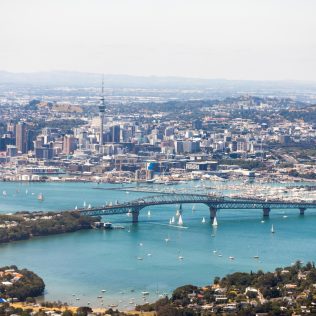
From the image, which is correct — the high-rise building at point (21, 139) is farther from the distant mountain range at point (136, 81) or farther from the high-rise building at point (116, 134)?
the distant mountain range at point (136, 81)

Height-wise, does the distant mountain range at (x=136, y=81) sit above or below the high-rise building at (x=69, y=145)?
below

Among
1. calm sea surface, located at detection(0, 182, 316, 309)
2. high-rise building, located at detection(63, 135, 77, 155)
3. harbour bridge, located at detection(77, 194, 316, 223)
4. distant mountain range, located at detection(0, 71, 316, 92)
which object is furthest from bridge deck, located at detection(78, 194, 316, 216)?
distant mountain range, located at detection(0, 71, 316, 92)

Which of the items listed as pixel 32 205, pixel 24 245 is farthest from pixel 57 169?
pixel 24 245

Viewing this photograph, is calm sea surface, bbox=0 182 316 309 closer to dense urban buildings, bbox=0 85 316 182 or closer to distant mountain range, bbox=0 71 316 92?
dense urban buildings, bbox=0 85 316 182

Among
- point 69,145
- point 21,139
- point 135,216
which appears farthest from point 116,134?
point 135,216

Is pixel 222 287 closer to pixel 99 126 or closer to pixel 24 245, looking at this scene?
pixel 24 245

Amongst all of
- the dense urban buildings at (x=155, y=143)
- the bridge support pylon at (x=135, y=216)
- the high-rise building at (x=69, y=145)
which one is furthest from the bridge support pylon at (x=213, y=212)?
the high-rise building at (x=69, y=145)

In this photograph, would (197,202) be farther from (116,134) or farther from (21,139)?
(116,134)
